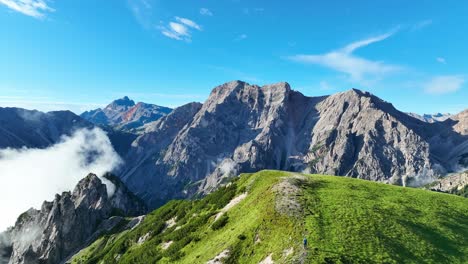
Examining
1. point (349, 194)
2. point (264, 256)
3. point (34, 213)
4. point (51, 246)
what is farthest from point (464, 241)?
point (34, 213)

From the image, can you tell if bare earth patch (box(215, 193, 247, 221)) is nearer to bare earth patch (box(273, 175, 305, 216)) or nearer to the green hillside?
the green hillside

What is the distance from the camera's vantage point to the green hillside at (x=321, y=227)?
34.8 meters

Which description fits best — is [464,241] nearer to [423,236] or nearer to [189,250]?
[423,236]

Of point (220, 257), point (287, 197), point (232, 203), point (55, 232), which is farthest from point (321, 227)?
point (55, 232)

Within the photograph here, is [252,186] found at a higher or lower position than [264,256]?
higher

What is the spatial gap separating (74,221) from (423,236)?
17836 centimetres

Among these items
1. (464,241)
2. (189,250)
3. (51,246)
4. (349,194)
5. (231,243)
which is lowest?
(51,246)

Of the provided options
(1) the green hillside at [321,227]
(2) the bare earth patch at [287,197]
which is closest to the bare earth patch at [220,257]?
(1) the green hillside at [321,227]

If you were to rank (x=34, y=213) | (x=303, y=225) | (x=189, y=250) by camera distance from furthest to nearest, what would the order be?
1. (x=34, y=213)
2. (x=189, y=250)
3. (x=303, y=225)

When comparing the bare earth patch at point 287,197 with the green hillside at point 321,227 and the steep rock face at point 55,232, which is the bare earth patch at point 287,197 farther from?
the steep rock face at point 55,232

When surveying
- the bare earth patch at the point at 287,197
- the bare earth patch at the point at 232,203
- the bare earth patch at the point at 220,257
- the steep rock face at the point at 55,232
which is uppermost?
the bare earth patch at the point at 287,197

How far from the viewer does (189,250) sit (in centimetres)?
4775

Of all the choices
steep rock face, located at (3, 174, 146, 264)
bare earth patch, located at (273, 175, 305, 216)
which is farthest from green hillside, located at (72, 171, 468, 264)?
steep rock face, located at (3, 174, 146, 264)

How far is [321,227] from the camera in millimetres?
37781
